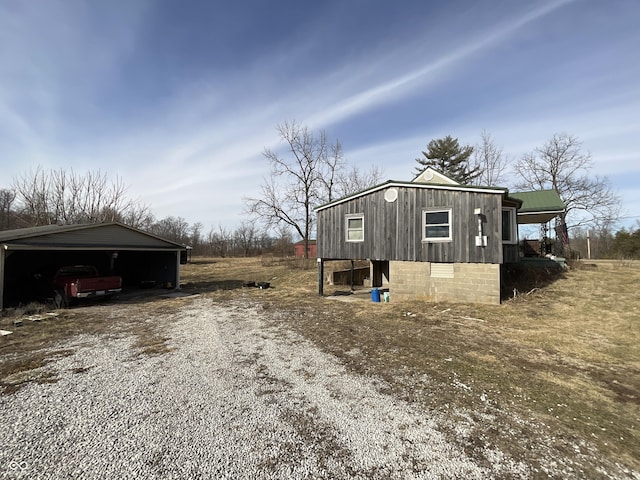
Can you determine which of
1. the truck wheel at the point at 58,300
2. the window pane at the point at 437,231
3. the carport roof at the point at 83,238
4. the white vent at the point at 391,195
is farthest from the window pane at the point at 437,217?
the truck wheel at the point at 58,300

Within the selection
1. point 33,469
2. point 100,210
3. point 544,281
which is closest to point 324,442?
point 33,469

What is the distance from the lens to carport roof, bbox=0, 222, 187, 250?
1036 centimetres

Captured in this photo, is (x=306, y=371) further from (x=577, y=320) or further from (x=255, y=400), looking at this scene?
(x=577, y=320)

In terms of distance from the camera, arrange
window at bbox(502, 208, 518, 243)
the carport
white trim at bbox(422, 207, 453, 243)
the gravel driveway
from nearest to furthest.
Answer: the gravel driveway → the carport → white trim at bbox(422, 207, 453, 243) → window at bbox(502, 208, 518, 243)

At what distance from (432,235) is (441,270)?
138 cm

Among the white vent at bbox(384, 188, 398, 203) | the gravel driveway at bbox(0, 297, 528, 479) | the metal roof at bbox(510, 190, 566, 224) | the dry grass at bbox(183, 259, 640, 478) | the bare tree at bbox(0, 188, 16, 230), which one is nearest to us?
the gravel driveway at bbox(0, 297, 528, 479)

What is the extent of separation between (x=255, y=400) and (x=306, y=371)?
1249 millimetres

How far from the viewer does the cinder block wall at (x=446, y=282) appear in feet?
34.9

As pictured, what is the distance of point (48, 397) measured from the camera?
426cm

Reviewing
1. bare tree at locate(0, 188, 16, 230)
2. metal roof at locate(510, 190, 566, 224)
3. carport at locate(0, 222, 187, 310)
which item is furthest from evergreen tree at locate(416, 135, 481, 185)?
bare tree at locate(0, 188, 16, 230)

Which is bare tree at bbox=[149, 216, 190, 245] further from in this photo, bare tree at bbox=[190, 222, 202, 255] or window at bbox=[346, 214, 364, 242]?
window at bbox=[346, 214, 364, 242]

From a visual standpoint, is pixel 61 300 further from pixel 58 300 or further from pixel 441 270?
pixel 441 270

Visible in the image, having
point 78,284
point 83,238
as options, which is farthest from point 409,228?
point 83,238

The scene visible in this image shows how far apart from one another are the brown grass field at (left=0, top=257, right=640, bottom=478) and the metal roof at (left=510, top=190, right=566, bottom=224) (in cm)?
573
